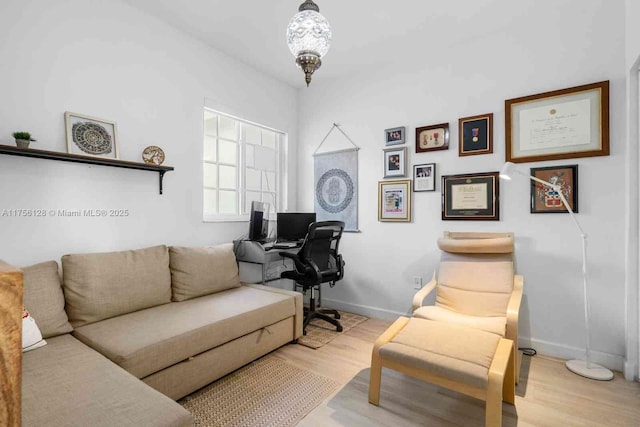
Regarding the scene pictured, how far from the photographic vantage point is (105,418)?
47.7 inches

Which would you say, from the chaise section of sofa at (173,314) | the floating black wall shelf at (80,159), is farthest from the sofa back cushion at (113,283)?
the floating black wall shelf at (80,159)

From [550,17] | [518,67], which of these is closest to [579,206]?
[518,67]

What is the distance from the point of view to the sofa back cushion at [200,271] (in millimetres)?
2666

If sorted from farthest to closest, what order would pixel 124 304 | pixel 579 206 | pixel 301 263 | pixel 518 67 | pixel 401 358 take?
pixel 301 263 < pixel 518 67 < pixel 579 206 < pixel 124 304 < pixel 401 358

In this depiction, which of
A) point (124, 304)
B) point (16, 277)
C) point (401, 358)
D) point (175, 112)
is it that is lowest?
point (401, 358)

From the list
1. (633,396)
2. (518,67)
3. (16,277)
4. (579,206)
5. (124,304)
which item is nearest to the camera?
(16,277)

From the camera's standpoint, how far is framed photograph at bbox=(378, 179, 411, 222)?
3.44m

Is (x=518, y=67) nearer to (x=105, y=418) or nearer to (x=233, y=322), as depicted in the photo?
(x=233, y=322)

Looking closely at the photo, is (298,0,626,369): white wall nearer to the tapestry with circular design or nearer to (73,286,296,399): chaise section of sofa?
the tapestry with circular design

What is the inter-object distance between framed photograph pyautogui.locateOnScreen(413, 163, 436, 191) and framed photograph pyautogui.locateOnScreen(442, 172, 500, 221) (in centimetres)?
11

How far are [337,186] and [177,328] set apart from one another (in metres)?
2.45

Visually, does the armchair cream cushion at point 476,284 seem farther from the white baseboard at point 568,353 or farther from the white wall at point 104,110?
the white wall at point 104,110

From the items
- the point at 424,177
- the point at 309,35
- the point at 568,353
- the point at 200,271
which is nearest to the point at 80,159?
the point at 200,271

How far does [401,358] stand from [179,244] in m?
2.18
